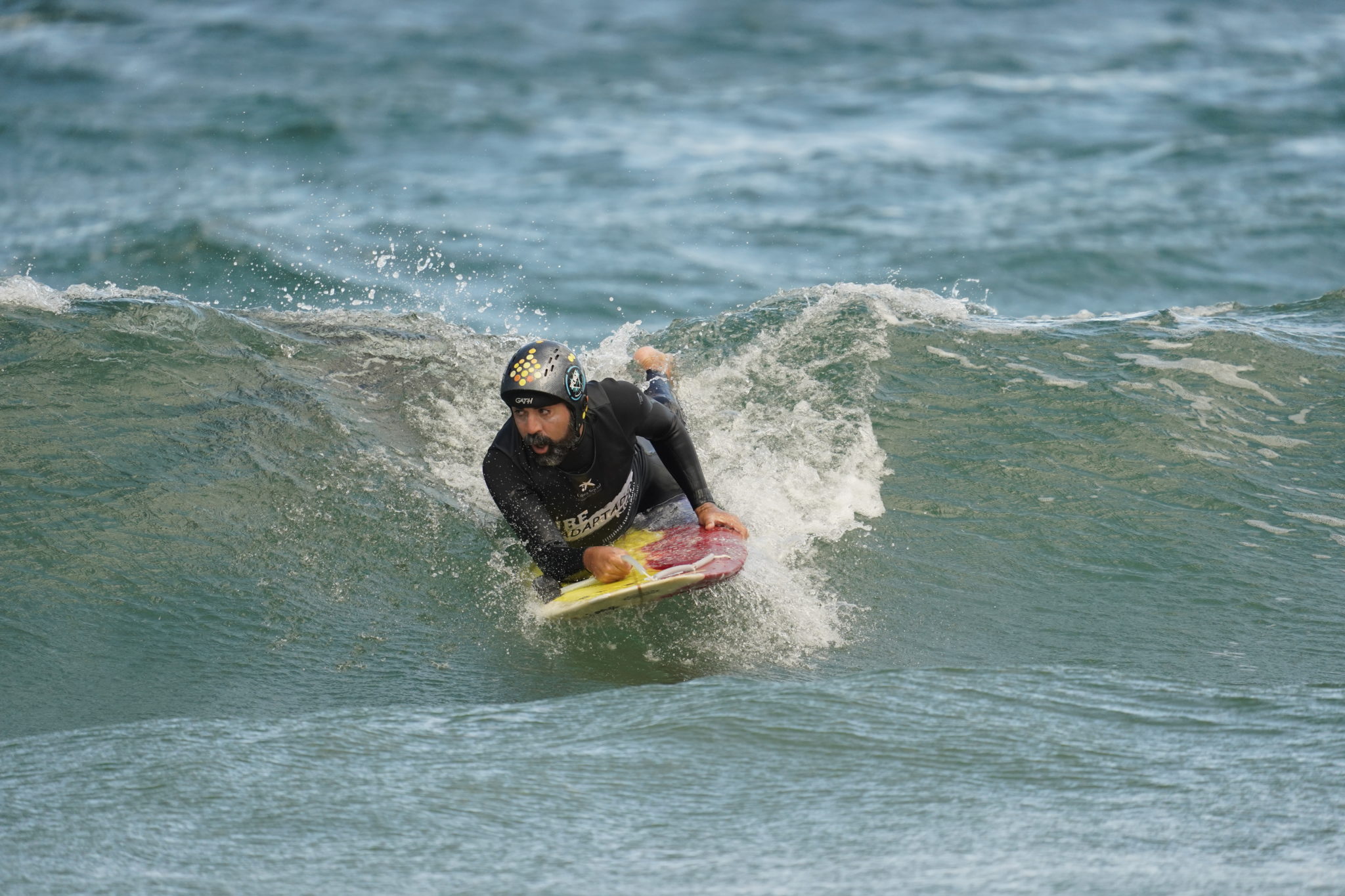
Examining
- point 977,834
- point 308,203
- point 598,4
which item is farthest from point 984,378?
point 598,4

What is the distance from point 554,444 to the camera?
609cm

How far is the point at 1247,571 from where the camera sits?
6.58 metres

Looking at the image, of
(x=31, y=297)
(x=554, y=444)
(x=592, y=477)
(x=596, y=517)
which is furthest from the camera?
(x=31, y=297)

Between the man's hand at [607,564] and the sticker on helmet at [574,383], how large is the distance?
75 cm

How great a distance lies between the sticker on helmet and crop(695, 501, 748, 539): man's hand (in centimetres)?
102

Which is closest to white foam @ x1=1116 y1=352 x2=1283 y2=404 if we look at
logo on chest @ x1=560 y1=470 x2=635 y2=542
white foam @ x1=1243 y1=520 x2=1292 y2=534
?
white foam @ x1=1243 y1=520 x2=1292 y2=534

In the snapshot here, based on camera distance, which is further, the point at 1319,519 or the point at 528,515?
the point at 1319,519

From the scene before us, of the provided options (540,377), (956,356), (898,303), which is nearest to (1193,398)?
(956,356)

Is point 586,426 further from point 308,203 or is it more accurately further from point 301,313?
point 308,203

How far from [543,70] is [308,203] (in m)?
10.2

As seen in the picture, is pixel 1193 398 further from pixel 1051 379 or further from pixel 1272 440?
pixel 1051 379

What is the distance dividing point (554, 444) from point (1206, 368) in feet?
18.2

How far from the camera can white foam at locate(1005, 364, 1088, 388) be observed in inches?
352

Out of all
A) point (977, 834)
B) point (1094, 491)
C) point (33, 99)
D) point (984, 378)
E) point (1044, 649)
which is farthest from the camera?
point (33, 99)
